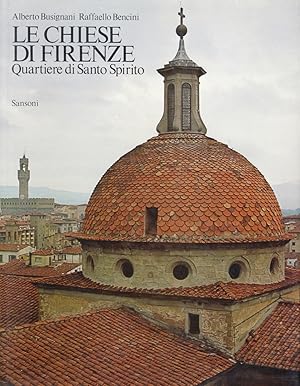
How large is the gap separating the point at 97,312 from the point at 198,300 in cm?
220

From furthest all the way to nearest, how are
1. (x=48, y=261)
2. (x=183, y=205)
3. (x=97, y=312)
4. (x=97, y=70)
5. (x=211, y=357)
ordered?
(x=48, y=261) → (x=183, y=205) → (x=97, y=312) → (x=211, y=357) → (x=97, y=70)

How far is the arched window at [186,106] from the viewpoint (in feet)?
54.0

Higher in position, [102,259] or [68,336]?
[102,259]

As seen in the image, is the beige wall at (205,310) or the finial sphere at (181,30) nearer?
the beige wall at (205,310)

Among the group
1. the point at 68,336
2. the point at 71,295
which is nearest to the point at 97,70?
the point at 68,336

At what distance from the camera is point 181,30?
16047 mm

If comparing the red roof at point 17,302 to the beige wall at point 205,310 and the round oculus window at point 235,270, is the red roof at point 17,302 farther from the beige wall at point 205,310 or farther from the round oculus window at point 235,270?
the round oculus window at point 235,270

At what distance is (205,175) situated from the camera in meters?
14.6

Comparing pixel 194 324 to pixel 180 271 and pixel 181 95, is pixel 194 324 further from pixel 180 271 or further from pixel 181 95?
pixel 181 95

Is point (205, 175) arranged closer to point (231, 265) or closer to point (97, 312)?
point (231, 265)

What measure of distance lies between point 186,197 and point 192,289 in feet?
7.02

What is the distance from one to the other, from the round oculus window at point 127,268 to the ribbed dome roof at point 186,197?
2.21 feet

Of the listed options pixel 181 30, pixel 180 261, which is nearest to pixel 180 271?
→ pixel 180 261

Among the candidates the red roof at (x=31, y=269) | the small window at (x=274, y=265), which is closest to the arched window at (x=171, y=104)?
the small window at (x=274, y=265)
